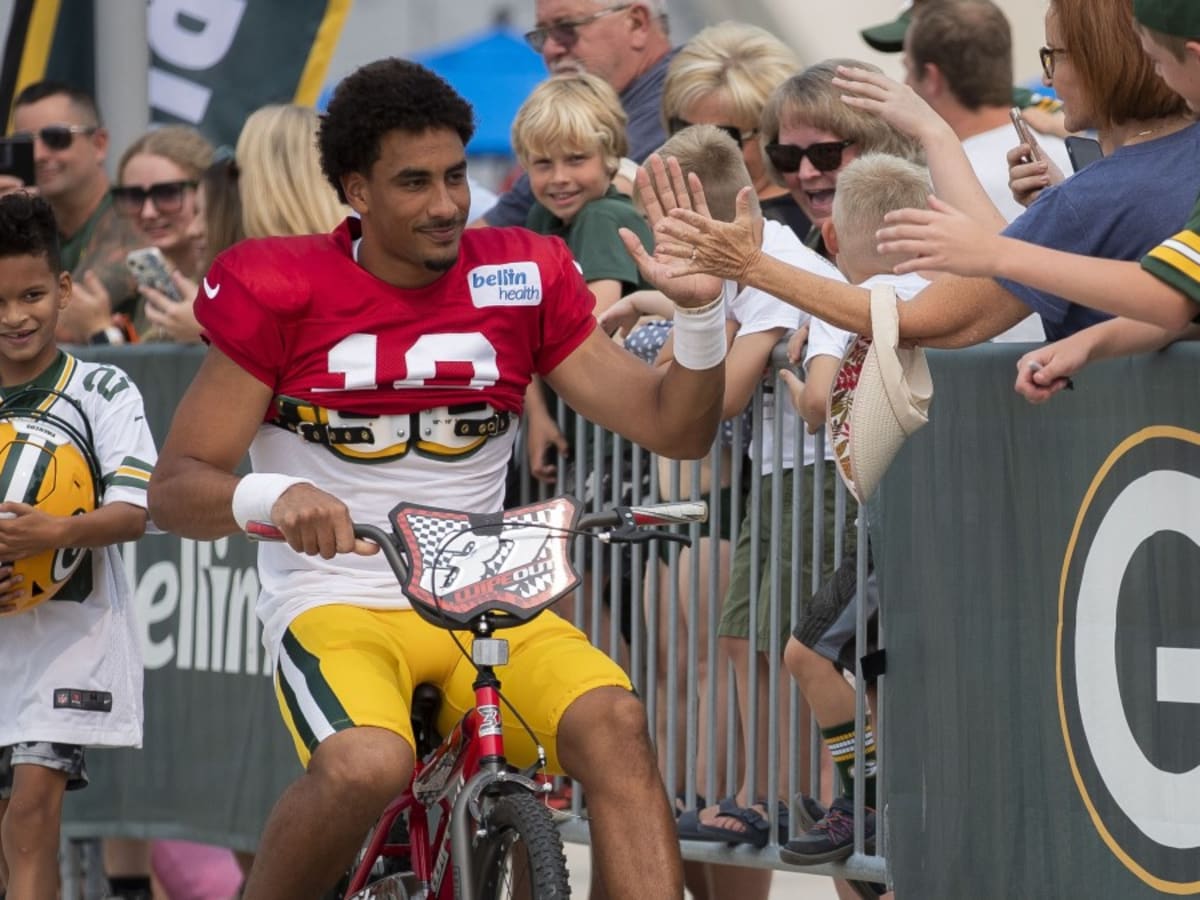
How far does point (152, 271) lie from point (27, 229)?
64.3 inches

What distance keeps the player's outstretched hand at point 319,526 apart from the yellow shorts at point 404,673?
0.41 meters

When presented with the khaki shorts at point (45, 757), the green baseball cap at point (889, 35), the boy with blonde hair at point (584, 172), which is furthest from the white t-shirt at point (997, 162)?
the khaki shorts at point (45, 757)

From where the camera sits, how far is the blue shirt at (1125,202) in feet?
14.5

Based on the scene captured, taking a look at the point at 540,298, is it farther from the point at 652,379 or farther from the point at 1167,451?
the point at 1167,451

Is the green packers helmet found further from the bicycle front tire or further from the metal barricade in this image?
the bicycle front tire

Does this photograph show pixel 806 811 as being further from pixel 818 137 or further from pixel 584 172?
pixel 584 172

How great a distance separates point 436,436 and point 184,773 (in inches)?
126

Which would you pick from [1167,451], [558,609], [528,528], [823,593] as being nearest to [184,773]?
[558,609]

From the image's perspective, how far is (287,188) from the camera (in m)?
7.41

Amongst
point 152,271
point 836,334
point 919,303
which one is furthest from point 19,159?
point 919,303

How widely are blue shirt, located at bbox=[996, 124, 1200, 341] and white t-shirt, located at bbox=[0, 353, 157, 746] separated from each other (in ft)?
8.86

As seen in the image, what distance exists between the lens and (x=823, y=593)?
5.82 meters

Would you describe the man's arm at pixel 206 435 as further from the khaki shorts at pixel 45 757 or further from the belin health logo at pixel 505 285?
the khaki shorts at pixel 45 757

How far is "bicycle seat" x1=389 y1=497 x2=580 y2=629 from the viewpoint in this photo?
4.43m
